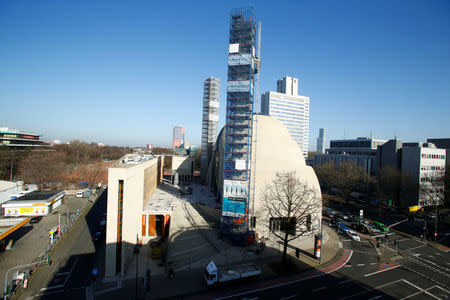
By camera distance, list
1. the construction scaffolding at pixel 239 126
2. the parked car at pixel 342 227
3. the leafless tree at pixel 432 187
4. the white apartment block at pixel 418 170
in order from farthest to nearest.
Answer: the white apartment block at pixel 418 170, the leafless tree at pixel 432 187, the parked car at pixel 342 227, the construction scaffolding at pixel 239 126

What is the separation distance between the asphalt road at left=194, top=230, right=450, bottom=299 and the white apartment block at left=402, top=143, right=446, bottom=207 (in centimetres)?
2582

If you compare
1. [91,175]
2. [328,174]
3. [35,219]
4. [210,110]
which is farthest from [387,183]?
[91,175]

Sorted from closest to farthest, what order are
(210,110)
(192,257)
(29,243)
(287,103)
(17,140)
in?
(192,257), (29,243), (210,110), (17,140), (287,103)

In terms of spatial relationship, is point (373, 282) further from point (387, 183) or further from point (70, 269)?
point (387, 183)

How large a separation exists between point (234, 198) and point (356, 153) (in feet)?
192

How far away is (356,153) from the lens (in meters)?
70.4

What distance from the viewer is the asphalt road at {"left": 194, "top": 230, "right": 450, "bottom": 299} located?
58.1 ft

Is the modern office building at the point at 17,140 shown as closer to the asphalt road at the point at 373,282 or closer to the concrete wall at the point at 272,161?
the concrete wall at the point at 272,161

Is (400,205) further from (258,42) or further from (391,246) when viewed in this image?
(258,42)

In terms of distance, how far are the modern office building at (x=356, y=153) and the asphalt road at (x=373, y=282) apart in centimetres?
3751

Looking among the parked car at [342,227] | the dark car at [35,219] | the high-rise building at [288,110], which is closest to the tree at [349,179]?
the parked car at [342,227]

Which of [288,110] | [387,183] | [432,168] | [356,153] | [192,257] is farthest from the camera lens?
[288,110]

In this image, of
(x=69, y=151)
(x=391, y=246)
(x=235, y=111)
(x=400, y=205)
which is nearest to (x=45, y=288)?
(x=235, y=111)

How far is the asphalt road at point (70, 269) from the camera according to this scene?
17.3 metres
